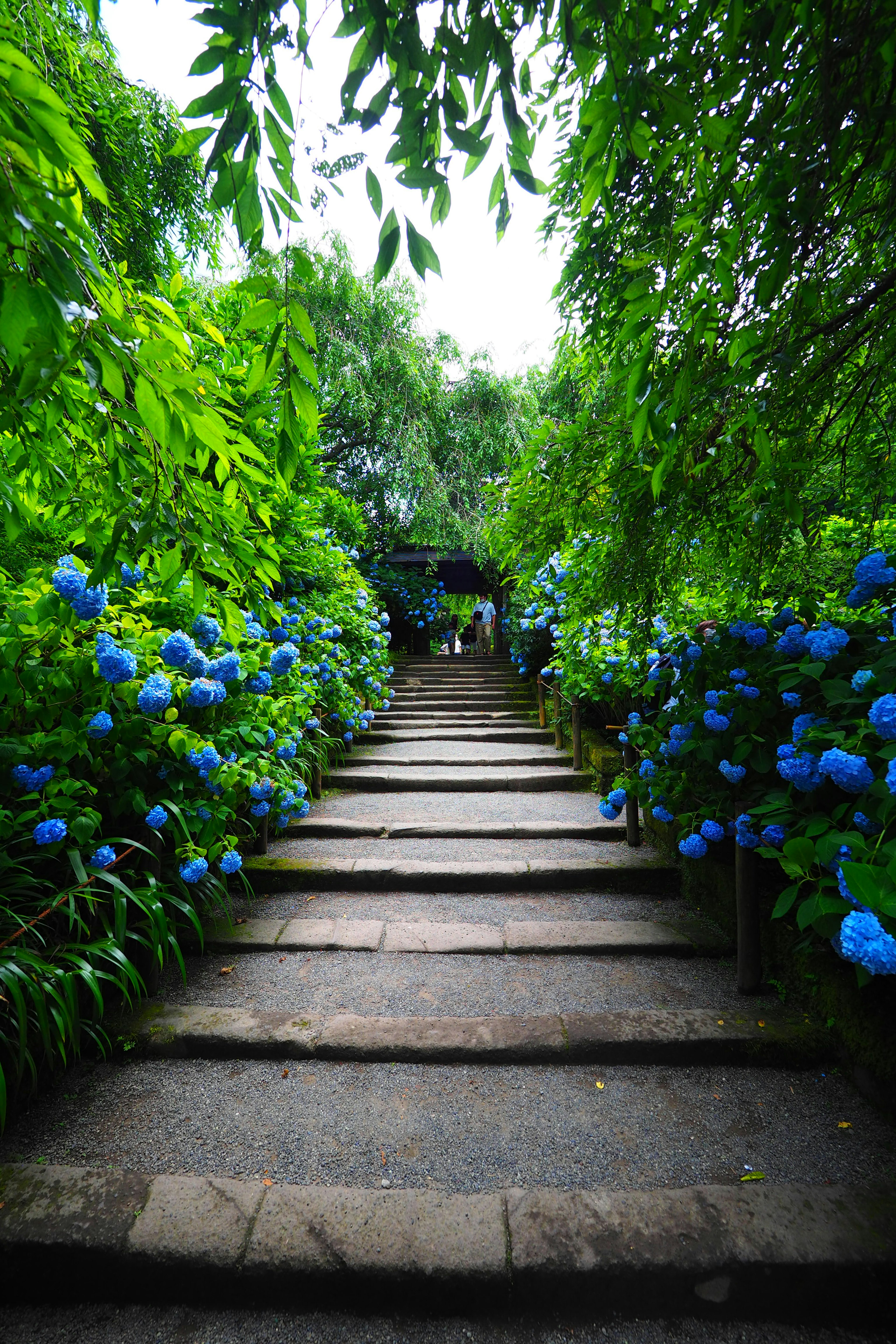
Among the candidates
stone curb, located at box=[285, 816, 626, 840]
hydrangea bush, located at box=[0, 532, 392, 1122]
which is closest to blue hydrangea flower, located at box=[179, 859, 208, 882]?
hydrangea bush, located at box=[0, 532, 392, 1122]

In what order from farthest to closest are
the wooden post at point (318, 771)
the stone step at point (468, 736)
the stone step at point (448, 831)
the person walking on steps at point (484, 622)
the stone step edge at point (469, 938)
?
the person walking on steps at point (484, 622) < the stone step at point (468, 736) < the wooden post at point (318, 771) < the stone step at point (448, 831) < the stone step edge at point (469, 938)

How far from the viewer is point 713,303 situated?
4.63 feet

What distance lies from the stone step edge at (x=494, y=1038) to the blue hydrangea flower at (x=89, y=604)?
4.81 feet

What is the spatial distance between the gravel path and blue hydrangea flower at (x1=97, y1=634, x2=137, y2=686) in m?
1.77

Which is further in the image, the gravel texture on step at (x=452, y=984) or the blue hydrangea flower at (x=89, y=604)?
the gravel texture on step at (x=452, y=984)

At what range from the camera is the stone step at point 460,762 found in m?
5.35

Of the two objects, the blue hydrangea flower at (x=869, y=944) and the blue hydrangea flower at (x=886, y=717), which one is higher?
the blue hydrangea flower at (x=886, y=717)

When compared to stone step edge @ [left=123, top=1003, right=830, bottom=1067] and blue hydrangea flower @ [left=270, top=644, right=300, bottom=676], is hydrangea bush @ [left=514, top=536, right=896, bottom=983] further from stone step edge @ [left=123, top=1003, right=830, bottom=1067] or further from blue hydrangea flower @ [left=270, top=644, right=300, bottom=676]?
blue hydrangea flower @ [left=270, top=644, right=300, bottom=676]

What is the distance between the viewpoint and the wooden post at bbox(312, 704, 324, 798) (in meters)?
4.54

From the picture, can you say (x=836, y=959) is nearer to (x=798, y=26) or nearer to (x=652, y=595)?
(x=652, y=595)

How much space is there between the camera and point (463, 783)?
193 inches

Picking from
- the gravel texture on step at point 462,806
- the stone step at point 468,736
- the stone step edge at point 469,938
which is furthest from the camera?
the stone step at point 468,736

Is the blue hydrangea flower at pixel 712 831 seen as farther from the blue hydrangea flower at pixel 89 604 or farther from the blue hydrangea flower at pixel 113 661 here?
the blue hydrangea flower at pixel 89 604

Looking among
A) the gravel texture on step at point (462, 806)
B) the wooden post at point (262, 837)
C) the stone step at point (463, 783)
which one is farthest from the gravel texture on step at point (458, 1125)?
the stone step at point (463, 783)
